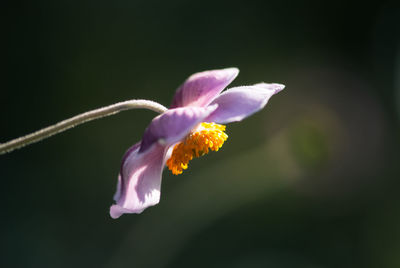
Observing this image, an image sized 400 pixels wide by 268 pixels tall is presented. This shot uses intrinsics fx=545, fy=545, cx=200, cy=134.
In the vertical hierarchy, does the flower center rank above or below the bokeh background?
below

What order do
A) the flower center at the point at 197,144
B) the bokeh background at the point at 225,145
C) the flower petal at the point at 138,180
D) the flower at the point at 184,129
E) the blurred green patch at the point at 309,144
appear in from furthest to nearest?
the blurred green patch at the point at 309,144
the bokeh background at the point at 225,145
the flower center at the point at 197,144
the flower petal at the point at 138,180
the flower at the point at 184,129

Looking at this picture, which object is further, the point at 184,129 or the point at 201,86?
the point at 201,86

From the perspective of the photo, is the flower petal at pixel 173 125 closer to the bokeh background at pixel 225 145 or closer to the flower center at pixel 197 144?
the flower center at pixel 197 144

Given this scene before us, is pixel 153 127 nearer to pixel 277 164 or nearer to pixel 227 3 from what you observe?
pixel 277 164

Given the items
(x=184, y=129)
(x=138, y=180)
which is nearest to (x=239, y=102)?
(x=184, y=129)

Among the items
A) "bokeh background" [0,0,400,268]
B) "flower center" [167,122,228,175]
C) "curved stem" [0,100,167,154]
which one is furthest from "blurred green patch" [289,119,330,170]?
"curved stem" [0,100,167,154]

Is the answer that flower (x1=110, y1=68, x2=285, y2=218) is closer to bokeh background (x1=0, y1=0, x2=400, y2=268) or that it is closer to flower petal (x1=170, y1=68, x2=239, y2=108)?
flower petal (x1=170, y1=68, x2=239, y2=108)

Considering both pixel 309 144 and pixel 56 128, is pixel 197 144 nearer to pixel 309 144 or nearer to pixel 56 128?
pixel 56 128

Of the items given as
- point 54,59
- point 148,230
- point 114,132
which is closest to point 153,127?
point 148,230

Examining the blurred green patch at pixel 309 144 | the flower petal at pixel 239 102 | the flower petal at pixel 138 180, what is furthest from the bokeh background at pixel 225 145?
the flower petal at pixel 239 102
